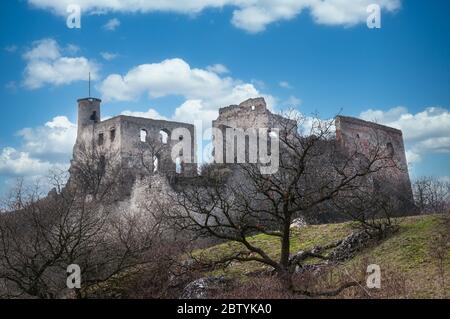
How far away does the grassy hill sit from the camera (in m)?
11.5

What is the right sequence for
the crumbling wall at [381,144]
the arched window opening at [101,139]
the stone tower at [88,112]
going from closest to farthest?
the crumbling wall at [381,144]
the arched window opening at [101,139]
the stone tower at [88,112]

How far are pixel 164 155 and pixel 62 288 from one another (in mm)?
23355

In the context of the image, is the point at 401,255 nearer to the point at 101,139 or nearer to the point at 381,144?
the point at 381,144

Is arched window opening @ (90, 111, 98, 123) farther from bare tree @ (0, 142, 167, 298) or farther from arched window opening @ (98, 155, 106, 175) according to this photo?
bare tree @ (0, 142, 167, 298)

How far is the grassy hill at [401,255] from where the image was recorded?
37.6 ft

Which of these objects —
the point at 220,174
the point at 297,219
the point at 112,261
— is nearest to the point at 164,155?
the point at 220,174

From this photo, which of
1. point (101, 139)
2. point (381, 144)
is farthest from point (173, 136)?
point (381, 144)

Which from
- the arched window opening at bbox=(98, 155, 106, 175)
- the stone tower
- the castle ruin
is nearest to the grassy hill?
the castle ruin

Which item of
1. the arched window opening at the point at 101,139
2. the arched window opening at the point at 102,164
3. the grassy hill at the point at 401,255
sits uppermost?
the arched window opening at the point at 101,139

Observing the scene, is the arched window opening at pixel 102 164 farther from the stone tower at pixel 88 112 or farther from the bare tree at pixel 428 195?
the bare tree at pixel 428 195

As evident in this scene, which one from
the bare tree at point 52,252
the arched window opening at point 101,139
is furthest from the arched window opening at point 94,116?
the bare tree at point 52,252

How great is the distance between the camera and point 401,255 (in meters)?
13.9

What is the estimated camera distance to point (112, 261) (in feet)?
50.4
